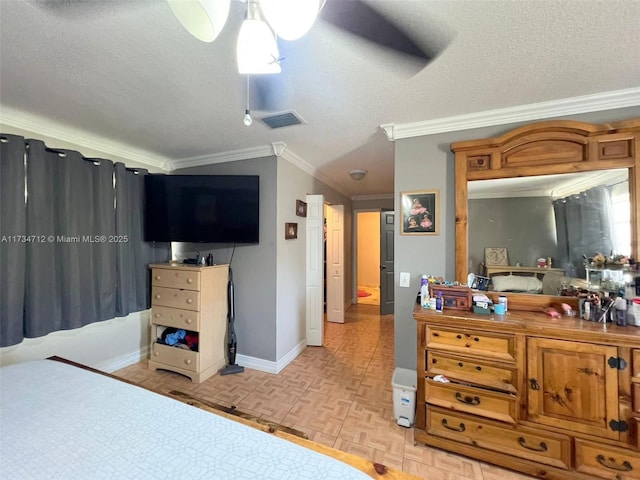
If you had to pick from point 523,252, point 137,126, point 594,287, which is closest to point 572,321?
point 594,287

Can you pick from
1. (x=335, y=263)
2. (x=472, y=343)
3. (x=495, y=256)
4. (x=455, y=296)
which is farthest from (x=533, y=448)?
(x=335, y=263)

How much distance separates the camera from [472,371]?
161 centimetres

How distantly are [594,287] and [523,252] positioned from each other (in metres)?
0.44

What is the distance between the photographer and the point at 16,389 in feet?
3.81

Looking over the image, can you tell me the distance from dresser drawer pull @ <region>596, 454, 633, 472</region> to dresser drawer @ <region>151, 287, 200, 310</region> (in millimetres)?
3008

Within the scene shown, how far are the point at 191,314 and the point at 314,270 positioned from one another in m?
1.55

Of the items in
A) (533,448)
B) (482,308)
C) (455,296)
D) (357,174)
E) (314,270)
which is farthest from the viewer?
(357,174)

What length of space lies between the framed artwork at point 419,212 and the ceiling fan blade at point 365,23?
3.65 ft

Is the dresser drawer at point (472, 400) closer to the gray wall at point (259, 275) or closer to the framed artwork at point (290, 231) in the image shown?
the gray wall at point (259, 275)

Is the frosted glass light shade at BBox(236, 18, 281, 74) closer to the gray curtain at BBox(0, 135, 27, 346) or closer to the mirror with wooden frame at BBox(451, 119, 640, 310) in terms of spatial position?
the mirror with wooden frame at BBox(451, 119, 640, 310)

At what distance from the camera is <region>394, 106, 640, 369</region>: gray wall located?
2.08 meters

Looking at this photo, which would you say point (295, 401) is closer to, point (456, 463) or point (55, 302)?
point (456, 463)

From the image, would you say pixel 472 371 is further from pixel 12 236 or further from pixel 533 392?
pixel 12 236

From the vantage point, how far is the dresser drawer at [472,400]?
1538mm
